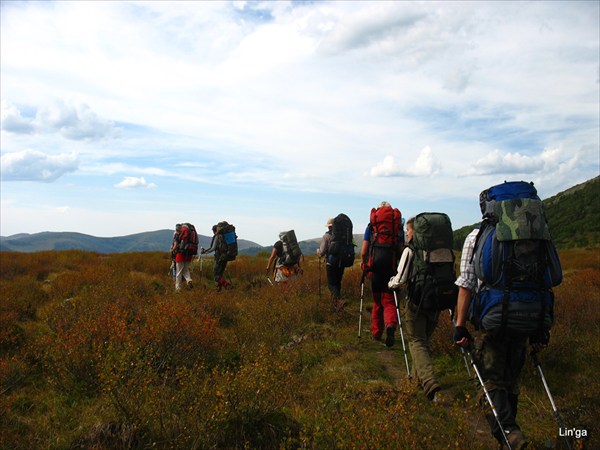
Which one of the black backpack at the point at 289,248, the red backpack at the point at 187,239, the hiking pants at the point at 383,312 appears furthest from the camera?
the red backpack at the point at 187,239

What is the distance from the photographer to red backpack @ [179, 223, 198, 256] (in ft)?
39.6

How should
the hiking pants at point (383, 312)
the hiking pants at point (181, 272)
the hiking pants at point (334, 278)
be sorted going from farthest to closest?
the hiking pants at point (181, 272) < the hiking pants at point (334, 278) < the hiking pants at point (383, 312)

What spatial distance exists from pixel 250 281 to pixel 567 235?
4781cm

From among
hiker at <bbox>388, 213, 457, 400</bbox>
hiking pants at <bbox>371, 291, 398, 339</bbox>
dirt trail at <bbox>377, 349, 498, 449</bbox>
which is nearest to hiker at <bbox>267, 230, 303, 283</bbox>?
hiking pants at <bbox>371, 291, 398, 339</bbox>

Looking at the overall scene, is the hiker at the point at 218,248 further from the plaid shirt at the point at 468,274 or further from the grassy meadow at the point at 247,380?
the plaid shirt at the point at 468,274

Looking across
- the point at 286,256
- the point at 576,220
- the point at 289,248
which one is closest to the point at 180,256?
the point at 286,256

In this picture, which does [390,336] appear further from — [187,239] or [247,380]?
[187,239]

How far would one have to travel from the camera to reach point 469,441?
3.30 metres

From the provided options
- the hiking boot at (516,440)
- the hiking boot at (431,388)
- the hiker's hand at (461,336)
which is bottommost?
the hiking boot at (431,388)

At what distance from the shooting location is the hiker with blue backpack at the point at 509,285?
3264mm

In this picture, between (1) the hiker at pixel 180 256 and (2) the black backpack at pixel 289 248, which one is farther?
(1) the hiker at pixel 180 256

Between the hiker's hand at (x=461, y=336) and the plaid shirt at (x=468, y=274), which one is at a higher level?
the plaid shirt at (x=468, y=274)

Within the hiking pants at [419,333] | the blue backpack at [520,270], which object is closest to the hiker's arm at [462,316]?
the blue backpack at [520,270]

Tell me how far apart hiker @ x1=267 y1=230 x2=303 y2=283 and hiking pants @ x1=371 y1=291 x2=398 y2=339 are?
4.30m
